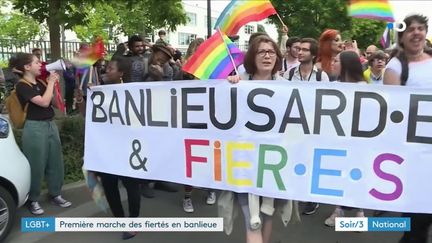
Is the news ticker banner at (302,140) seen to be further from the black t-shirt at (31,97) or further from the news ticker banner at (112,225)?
the black t-shirt at (31,97)

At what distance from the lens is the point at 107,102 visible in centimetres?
423

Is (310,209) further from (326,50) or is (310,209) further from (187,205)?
(326,50)

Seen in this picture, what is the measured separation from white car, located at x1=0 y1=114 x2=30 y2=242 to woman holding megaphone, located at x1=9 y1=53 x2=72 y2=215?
1.34ft

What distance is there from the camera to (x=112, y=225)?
441 centimetres

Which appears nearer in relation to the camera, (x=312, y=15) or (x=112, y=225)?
(x=112, y=225)

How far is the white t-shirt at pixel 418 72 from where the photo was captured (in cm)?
339

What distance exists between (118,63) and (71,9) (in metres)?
3.38

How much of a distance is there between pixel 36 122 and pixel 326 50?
3.35 metres

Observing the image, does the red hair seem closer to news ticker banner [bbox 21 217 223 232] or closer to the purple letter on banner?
the purple letter on banner

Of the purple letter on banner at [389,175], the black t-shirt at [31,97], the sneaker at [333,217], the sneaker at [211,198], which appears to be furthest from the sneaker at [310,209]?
the black t-shirt at [31,97]

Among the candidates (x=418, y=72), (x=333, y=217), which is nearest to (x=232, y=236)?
(x=333, y=217)

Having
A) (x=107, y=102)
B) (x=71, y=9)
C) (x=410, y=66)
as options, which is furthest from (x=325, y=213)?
Result: (x=71, y=9)

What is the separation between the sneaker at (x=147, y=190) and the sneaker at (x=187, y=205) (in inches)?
26.8

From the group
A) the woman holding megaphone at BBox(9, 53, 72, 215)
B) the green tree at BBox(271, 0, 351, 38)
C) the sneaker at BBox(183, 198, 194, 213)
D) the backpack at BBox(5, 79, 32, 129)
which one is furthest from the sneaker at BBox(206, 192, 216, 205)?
the green tree at BBox(271, 0, 351, 38)
